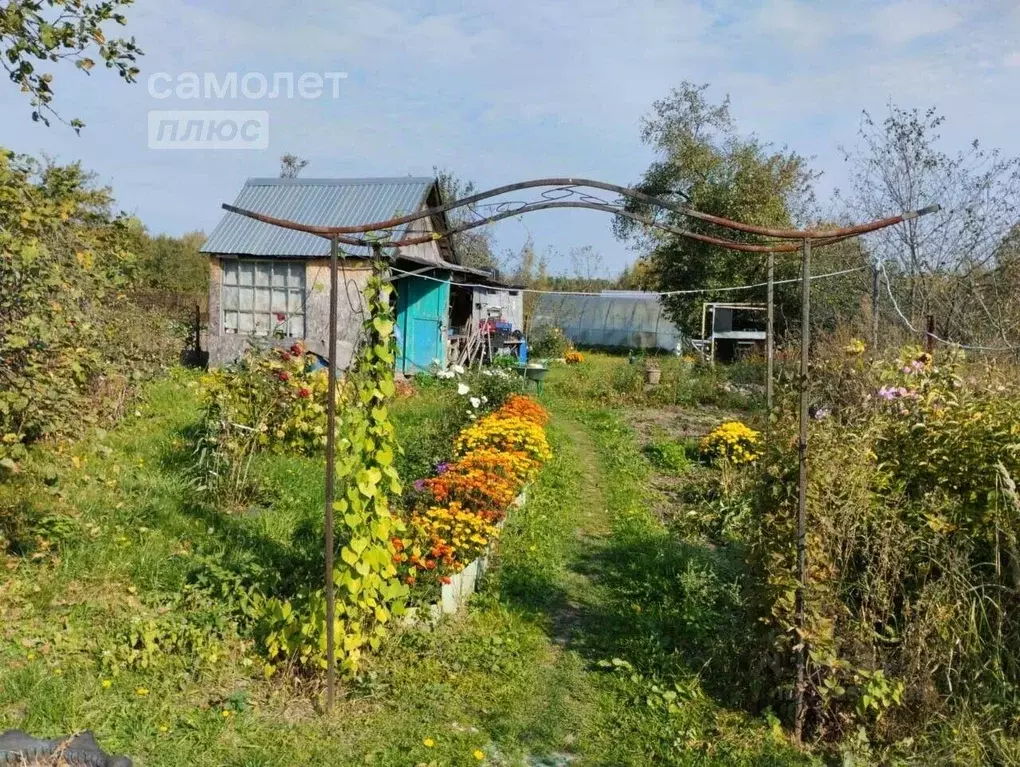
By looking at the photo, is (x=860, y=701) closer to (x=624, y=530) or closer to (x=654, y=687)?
(x=654, y=687)

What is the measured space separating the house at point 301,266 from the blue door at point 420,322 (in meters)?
0.02

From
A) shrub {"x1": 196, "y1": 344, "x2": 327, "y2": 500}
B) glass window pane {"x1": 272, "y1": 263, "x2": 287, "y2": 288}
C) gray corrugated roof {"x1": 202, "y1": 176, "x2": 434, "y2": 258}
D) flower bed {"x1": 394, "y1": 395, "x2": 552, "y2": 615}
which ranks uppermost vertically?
gray corrugated roof {"x1": 202, "y1": 176, "x2": 434, "y2": 258}

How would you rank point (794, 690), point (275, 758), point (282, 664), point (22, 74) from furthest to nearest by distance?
point (22, 74), point (282, 664), point (794, 690), point (275, 758)

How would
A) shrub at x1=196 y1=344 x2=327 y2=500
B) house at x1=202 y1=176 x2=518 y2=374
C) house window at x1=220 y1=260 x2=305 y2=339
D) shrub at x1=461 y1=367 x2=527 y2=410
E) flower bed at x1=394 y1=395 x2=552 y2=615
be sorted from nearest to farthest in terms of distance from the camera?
flower bed at x1=394 y1=395 x2=552 y2=615
shrub at x1=196 y1=344 x2=327 y2=500
shrub at x1=461 y1=367 x2=527 y2=410
house at x1=202 y1=176 x2=518 y2=374
house window at x1=220 y1=260 x2=305 y2=339

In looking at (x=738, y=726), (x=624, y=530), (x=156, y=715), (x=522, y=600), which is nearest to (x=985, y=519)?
(x=738, y=726)

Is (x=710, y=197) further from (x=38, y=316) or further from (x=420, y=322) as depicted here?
(x=38, y=316)

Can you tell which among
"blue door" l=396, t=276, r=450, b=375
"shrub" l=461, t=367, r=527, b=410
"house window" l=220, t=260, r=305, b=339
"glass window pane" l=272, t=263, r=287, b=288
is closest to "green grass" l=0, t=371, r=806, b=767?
"shrub" l=461, t=367, r=527, b=410

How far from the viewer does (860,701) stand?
10.8 ft

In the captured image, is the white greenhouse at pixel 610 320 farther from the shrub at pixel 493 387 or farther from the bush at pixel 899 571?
the bush at pixel 899 571

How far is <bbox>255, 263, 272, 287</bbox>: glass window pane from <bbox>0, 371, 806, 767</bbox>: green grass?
800 centimetres

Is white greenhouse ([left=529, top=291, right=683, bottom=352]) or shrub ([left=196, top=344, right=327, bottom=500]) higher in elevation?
white greenhouse ([left=529, top=291, right=683, bottom=352])

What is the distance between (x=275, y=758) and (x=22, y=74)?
412 centimetres

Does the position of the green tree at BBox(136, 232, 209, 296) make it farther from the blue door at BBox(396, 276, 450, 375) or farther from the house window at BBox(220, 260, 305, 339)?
the blue door at BBox(396, 276, 450, 375)

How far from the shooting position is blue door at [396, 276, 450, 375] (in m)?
15.0
